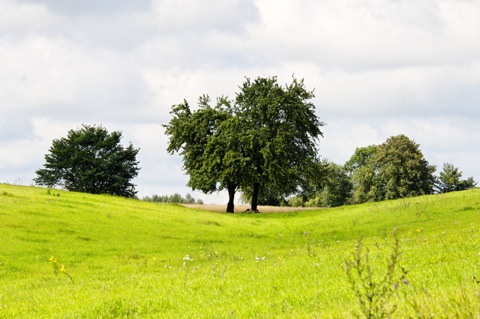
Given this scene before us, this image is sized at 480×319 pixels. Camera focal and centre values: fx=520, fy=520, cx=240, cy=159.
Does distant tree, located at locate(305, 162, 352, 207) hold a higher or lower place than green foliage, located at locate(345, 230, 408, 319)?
higher

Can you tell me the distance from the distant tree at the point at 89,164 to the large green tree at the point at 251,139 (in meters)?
19.4

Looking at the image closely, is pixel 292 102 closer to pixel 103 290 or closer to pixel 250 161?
pixel 250 161

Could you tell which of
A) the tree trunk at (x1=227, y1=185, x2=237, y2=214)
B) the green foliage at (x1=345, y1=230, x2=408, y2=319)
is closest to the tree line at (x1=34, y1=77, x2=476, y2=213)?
the tree trunk at (x1=227, y1=185, x2=237, y2=214)

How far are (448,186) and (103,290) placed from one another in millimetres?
88884

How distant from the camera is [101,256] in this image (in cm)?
2550

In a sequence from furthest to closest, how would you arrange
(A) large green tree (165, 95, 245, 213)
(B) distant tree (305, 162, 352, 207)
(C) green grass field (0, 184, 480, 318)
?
(B) distant tree (305, 162, 352, 207)
(A) large green tree (165, 95, 245, 213)
(C) green grass field (0, 184, 480, 318)

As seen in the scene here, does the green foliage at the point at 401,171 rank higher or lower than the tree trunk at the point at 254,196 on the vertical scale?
higher

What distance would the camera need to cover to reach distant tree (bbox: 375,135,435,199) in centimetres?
8500

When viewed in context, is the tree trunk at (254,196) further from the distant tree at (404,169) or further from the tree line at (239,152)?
the distant tree at (404,169)

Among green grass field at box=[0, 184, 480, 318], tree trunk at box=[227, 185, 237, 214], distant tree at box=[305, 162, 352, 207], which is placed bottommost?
green grass field at box=[0, 184, 480, 318]

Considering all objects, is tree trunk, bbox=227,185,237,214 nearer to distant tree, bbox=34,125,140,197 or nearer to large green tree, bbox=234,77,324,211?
large green tree, bbox=234,77,324,211

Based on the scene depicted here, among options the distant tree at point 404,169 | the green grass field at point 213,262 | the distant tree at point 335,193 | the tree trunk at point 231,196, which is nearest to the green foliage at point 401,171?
the distant tree at point 404,169

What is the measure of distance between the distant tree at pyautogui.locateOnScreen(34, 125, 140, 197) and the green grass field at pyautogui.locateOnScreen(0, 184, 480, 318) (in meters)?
34.9

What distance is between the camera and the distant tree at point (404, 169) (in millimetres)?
85000
